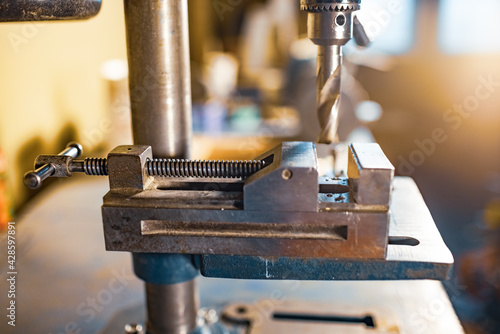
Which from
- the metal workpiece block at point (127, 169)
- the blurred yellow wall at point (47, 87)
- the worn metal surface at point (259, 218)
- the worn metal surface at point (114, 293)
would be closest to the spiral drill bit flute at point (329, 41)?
the worn metal surface at point (259, 218)

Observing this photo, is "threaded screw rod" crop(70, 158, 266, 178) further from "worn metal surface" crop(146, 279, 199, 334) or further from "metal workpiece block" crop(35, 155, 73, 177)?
"worn metal surface" crop(146, 279, 199, 334)

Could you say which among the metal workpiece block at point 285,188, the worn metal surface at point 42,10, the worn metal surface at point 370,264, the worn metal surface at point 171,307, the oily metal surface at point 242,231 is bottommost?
the worn metal surface at point 171,307

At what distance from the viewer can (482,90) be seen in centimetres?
411

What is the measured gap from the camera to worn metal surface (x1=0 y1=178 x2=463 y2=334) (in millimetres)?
881

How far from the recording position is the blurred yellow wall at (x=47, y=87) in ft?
5.09

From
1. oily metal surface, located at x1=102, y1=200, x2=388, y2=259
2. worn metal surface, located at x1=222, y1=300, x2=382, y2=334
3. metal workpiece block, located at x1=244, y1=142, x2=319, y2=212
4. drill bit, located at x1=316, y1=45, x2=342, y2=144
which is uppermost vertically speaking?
drill bit, located at x1=316, y1=45, x2=342, y2=144

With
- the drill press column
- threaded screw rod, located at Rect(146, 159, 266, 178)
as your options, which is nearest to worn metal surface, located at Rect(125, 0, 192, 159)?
the drill press column

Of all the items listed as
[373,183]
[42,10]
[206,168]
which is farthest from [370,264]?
[42,10]

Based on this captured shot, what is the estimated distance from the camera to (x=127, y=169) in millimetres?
624

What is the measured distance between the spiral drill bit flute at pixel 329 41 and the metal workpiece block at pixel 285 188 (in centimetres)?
16

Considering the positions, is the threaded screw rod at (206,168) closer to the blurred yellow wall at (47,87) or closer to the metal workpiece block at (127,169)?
the metal workpiece block at (127,169)

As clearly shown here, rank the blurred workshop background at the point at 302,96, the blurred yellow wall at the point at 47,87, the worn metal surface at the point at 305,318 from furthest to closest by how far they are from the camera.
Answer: the blurred workshop background at the point at 302,96
the blurred yellow wall at the point at 47,87
the worn metal surface at the point at 305,318

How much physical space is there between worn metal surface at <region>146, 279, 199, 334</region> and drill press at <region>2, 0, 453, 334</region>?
4cm

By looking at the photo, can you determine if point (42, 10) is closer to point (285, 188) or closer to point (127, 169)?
point (127, 169)
